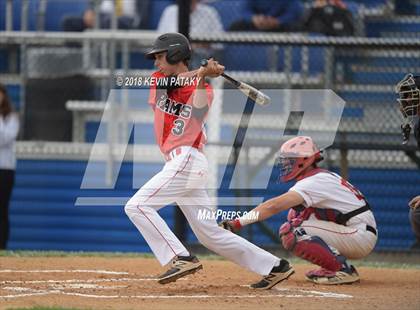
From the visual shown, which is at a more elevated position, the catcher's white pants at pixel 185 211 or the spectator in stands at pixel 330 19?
the spectator in stands at pixel 330 19

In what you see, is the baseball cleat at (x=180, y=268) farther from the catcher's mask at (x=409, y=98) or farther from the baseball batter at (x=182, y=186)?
the catcher's mask at (x=409, y=98)

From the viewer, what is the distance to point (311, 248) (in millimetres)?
7621

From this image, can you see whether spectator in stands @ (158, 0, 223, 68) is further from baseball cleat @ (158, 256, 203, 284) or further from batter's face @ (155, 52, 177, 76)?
baseball cleat @ (158, 256, 203, 284)

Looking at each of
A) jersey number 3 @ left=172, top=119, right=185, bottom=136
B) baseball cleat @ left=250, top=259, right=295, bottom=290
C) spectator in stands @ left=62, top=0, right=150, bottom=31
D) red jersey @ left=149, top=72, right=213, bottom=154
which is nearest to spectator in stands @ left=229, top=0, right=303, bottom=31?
spectator in stands @ left=62, top=0, right=150, bottom=31

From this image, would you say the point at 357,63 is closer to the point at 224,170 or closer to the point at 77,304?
the point at 224,170

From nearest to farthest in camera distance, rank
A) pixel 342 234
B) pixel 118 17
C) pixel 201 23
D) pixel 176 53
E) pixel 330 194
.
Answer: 1. pixel 176 53
2. pixel 330 194
3. pixel 342 234
4. pixel 201 23
5. pixel 118 17

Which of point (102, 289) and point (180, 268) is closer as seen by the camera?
point (180, 268)

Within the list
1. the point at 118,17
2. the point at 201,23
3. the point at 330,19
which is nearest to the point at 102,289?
the point at 330,19

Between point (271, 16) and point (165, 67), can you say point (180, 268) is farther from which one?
point (271, 16)

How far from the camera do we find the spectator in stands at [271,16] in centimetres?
1278

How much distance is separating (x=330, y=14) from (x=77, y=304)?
21.5 ft

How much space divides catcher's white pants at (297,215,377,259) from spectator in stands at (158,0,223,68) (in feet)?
13.9

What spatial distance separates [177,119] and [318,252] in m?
1.44

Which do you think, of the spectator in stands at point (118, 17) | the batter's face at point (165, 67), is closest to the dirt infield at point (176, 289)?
the batter's face at point (165, 67)
